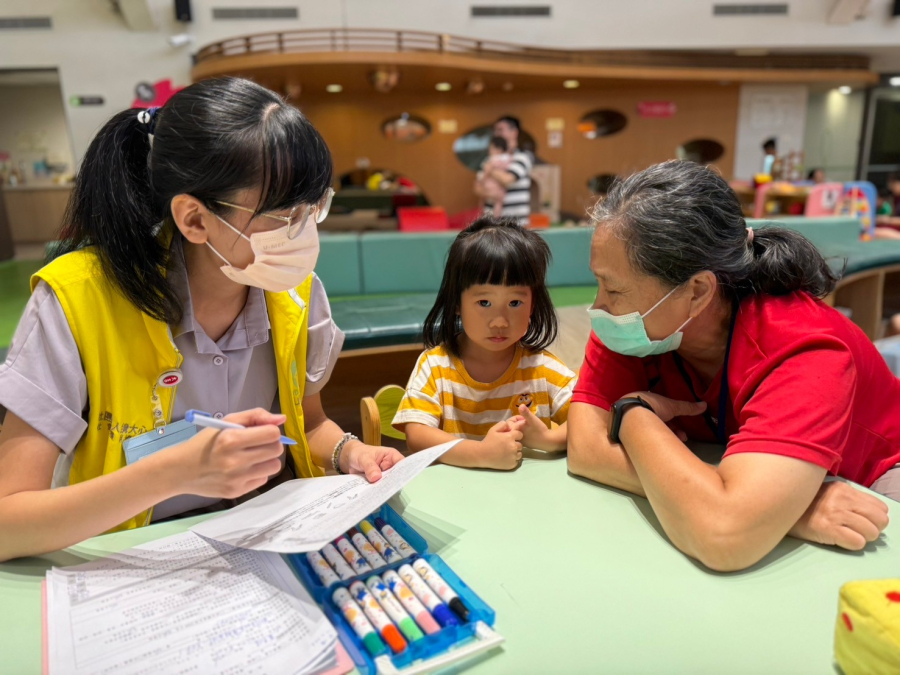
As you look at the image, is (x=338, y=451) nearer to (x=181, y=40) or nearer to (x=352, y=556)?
(x=352, y=556)

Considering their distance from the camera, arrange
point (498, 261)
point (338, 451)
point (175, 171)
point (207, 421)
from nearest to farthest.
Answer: point (207, 421)
point (175, 171)
point (338, 451)
point (498, 261)

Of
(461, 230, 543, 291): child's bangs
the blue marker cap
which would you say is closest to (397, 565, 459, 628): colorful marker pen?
the blue marker cap

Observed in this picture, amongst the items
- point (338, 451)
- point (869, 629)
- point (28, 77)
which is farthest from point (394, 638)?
point (28, 77)

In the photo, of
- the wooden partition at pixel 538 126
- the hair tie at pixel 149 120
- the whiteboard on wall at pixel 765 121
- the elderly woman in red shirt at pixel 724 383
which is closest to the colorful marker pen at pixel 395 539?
the elderly woman in red shirt at pixel 724 383

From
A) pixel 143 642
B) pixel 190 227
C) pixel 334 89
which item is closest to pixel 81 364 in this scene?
pixel 190 227

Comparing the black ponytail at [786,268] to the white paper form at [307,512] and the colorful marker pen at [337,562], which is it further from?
the colorful marker pen at [337,562]

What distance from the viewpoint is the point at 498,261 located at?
5.59 feet

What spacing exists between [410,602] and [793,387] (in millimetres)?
804

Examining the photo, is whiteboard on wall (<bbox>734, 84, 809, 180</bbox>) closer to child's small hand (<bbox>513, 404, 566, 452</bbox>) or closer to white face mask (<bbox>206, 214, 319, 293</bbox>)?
child's small hand (<bbox>513, 404, 566, 452</bbox>)

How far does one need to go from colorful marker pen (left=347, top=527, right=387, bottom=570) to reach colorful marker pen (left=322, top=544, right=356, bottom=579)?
0.04 m

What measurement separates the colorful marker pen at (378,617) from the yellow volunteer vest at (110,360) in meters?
0.63

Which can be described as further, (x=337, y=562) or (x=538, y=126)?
(x=538, y=126)

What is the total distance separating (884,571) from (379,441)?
1.18 meters

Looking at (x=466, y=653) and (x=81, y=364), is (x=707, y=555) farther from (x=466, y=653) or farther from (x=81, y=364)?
(x=81, y=364)
